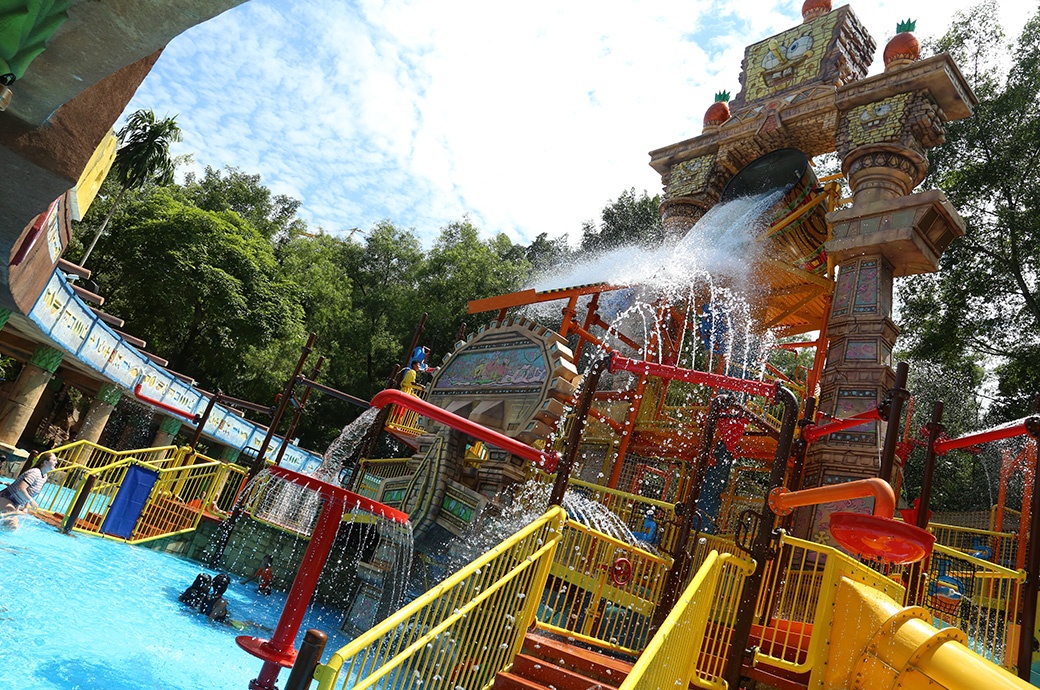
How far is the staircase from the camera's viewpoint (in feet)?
19.2

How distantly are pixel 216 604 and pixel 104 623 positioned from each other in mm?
2366

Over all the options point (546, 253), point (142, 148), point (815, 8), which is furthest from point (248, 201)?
point (815, 8)

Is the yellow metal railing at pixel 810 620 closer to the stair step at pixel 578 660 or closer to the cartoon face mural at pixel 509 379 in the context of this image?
the stair step at pixel 578 660

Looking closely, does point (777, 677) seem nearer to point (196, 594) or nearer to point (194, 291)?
point (196, 594)

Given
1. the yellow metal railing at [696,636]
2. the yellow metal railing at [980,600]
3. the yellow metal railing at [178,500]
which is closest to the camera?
the yellow metal railing at [696,636]

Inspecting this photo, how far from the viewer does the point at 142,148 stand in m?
35.5

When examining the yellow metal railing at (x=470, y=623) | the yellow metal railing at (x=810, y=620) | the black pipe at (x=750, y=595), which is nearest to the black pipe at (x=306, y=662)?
the yellow metal railing at (x=470, y=623)

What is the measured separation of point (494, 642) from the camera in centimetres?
591

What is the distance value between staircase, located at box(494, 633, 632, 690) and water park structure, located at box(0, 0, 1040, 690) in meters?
0.03

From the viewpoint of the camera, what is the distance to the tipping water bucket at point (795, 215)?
16.7m

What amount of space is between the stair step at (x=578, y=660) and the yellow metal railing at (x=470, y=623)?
0.16 metres

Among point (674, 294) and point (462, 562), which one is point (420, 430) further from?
point (674, 294)

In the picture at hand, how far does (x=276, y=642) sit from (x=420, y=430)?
9.80m

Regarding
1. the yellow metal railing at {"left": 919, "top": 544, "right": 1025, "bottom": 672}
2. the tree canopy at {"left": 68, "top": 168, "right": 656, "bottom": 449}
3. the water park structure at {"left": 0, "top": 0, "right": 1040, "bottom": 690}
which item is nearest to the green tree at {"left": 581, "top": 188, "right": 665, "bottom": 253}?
the tree canopy at {"left": 68, "top": 168, "right": 656, "bottom": 449}
